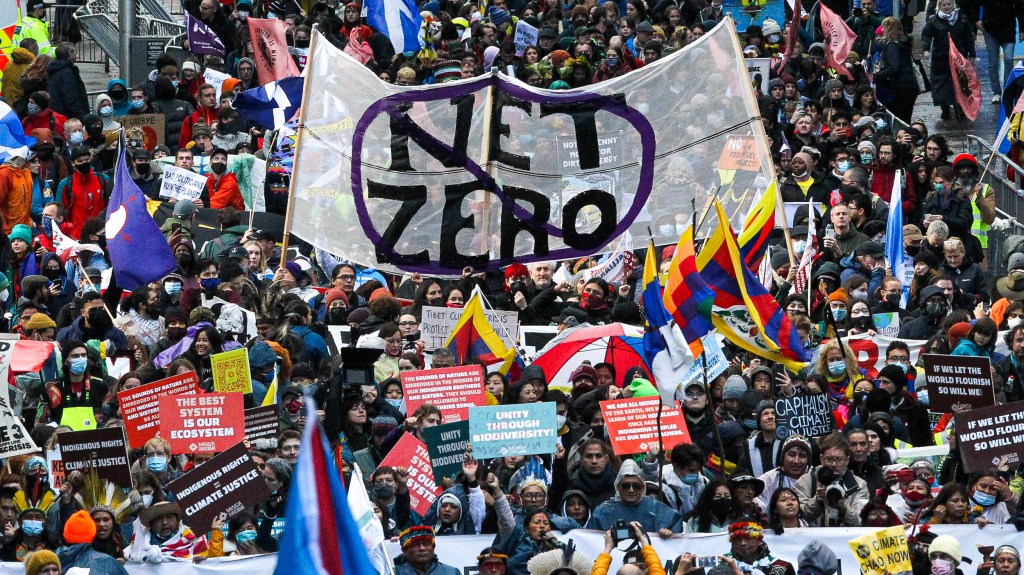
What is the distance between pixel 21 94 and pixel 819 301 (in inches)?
373

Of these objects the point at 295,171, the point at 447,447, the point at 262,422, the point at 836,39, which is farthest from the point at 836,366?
the point at 836,39

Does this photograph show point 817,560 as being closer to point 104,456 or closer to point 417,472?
point 417,472

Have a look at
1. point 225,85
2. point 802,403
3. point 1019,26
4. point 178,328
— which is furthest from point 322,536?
point 1019,26

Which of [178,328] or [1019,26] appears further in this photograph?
[1019,26]

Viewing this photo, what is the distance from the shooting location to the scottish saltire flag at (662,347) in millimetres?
15016

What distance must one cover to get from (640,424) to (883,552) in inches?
79.8

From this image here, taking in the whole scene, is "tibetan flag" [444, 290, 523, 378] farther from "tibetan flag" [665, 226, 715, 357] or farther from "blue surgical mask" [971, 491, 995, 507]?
"blue surgical mask" [971, 491, 995, 507]

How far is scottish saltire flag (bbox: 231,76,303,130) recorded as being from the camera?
23.3 m

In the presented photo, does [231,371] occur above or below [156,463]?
above

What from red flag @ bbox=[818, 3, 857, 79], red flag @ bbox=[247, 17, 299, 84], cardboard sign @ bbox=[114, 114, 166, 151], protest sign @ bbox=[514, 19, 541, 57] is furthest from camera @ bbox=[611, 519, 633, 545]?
red flag @ bbox=[247, 17, 299, 84]

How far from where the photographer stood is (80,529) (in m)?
13.3

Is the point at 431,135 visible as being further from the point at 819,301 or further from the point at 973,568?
the point at 973,568

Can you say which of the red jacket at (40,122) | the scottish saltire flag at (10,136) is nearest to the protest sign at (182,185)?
the scottish saltire flag at (10,136)

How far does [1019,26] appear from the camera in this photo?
2623 centimetres
